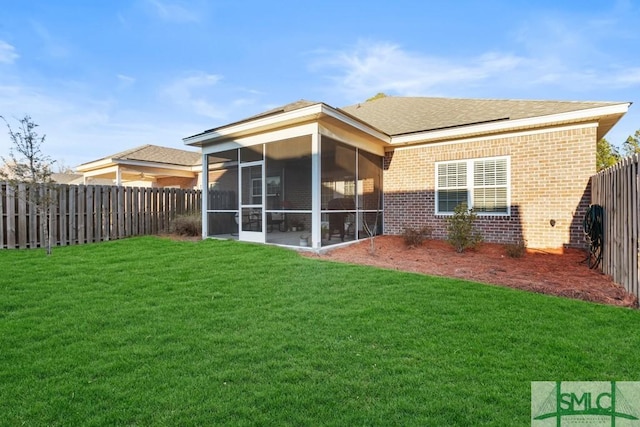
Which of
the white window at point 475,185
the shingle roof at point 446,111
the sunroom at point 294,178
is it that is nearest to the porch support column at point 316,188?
the sunroom at point 294,178

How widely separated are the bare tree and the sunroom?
143 inches

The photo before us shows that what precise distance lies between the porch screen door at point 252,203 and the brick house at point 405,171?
0.10 ft

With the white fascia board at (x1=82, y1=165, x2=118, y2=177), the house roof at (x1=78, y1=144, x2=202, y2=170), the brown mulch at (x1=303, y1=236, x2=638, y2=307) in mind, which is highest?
the house roof at (x1=78, y1=144, x2=202, y2=170)

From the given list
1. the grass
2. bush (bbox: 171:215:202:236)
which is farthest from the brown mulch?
bush (bbox: 171:215:202:236)

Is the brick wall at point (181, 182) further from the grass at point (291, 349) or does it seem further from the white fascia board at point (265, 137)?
the grass at point (291, 349)

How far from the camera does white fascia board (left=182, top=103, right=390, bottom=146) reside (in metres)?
7.50

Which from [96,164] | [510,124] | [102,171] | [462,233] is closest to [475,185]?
[510,124]


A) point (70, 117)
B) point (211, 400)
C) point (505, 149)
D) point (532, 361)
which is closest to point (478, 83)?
point (505, 149)

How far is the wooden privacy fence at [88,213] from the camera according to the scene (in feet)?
27.9

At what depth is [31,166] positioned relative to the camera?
827 centimetres

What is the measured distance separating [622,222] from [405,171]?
19.8ft

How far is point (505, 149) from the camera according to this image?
8797 mm

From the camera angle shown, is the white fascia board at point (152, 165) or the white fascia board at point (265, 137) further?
the white fascia board at point (152, 165)

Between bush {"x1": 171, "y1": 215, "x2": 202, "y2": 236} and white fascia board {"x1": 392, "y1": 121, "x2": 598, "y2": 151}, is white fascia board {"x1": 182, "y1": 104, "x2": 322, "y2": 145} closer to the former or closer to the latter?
bush {"x1": 171, "y1": 215, "x2": 202, "y2": 236}
